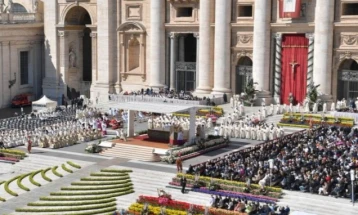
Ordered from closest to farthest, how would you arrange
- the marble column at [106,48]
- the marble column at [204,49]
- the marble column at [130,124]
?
the marble column at [130,124]
the marble column at [204,49]
the marble column at [106,48]

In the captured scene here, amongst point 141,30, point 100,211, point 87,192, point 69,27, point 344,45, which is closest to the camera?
point 100,211

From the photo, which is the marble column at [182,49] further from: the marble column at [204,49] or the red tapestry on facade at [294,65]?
the red tapestry on facade at [294,65]

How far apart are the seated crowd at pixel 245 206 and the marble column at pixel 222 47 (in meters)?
36.9

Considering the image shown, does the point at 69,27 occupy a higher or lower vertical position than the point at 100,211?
higher

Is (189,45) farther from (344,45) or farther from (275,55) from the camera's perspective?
(344,45)

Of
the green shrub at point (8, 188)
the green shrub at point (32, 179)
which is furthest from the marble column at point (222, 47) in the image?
the green shrub at point (8, 188)

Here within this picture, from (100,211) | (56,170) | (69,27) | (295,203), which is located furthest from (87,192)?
(69,27)

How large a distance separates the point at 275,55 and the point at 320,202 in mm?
36618

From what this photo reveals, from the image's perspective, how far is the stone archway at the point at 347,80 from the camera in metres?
73.5

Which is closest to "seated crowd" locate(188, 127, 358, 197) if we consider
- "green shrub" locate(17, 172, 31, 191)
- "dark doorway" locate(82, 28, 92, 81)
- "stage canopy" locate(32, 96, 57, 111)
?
"green shrub" locate(17, 172, 31, 191)

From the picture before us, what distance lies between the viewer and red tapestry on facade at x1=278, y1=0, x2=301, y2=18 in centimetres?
7381

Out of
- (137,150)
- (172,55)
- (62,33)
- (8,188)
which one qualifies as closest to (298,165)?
(137,150)

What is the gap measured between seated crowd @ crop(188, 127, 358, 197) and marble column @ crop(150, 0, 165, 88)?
29757 millimetres

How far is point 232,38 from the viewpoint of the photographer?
79.6 m
